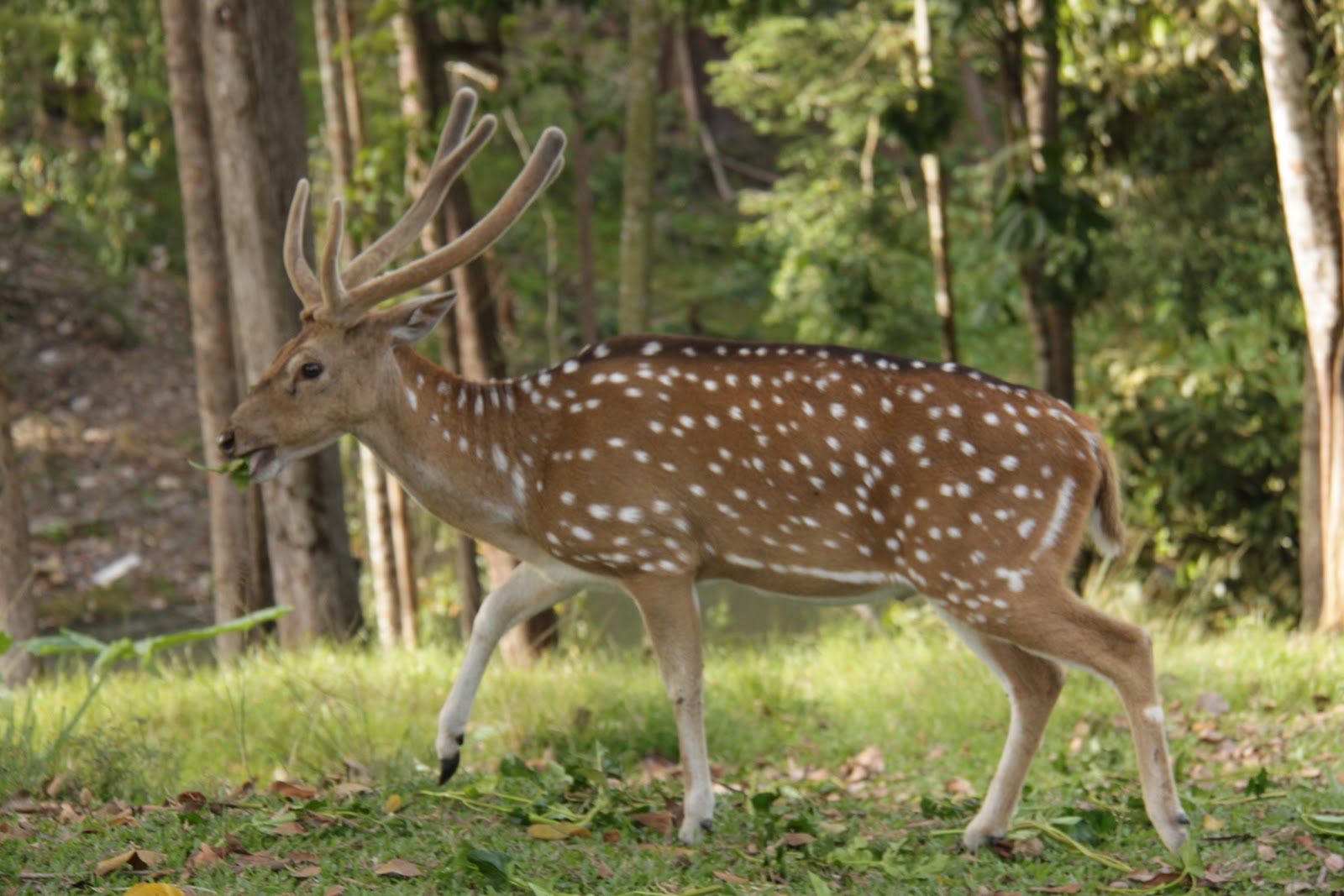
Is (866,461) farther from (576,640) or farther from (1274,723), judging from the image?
(576,640)

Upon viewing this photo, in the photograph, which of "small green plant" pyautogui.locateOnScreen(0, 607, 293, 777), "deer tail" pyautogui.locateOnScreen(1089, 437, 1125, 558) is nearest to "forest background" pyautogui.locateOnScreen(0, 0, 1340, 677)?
"small green plant" pyautogui.locateOnScreen(0, 607, 293, 777)

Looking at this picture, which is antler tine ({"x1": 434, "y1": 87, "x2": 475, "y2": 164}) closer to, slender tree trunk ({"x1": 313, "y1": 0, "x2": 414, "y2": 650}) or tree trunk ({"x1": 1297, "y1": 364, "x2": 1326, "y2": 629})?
slender tree trunk ({"x1": 313, "y1": 0, "x2": 414, "y2": 650})

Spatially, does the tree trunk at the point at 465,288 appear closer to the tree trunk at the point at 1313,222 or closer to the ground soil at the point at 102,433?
the tree trunk at the point at 1313,222

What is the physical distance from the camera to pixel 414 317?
5215 millimetres

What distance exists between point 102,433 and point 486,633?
18901 mm

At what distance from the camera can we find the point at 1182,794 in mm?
5637

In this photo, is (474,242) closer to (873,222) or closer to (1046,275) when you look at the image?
(1046,275)

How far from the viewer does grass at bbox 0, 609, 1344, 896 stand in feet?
14.8

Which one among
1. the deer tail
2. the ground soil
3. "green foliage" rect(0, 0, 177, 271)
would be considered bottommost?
the ground soil

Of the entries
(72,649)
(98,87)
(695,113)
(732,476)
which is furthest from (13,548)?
(695,113)

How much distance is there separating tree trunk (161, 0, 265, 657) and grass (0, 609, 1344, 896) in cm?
85

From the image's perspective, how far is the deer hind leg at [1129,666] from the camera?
191 inches

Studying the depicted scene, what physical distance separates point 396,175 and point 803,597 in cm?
626

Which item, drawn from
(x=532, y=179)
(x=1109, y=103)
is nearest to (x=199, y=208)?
(x=532, y=179)
